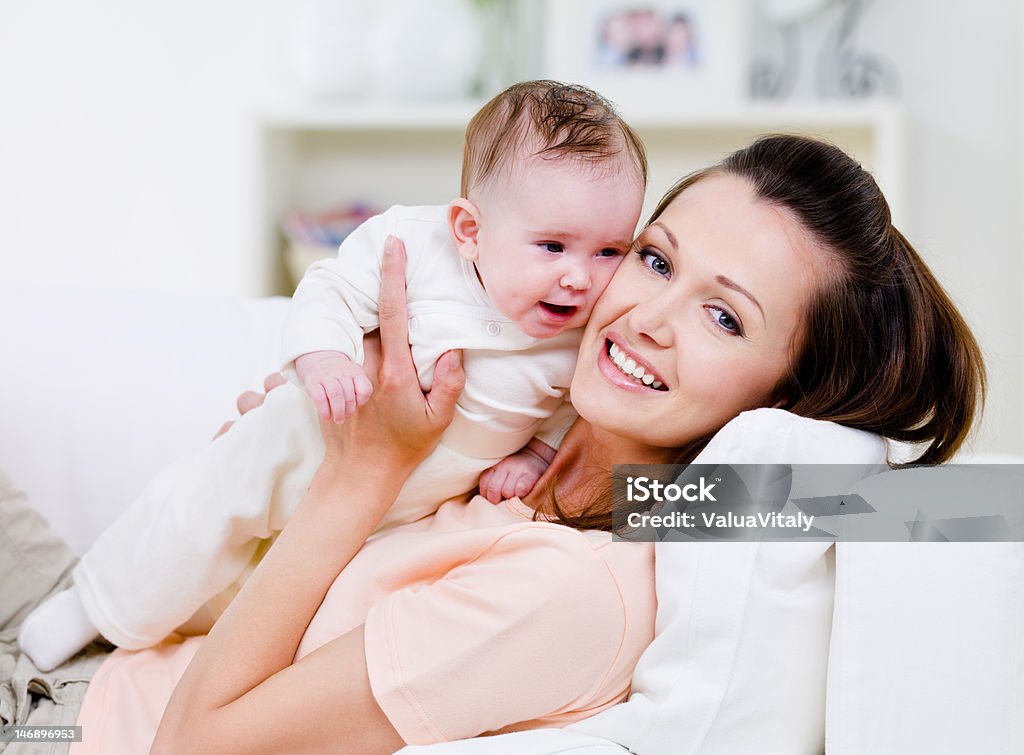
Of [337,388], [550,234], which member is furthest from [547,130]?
[337,388]

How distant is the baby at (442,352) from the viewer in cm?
121

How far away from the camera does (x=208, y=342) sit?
1896 millimetres

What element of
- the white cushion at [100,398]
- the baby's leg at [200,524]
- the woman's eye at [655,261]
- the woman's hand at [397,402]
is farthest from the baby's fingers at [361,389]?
the white cushion at [100,398]

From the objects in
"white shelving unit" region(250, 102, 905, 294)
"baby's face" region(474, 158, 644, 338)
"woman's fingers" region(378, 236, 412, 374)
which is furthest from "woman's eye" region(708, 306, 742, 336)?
"white shelving unit" region(250, 102, 905, 294)

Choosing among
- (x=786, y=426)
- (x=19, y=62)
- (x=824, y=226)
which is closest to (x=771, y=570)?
(x=786, y=426)

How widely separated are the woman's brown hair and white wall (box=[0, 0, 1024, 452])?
2180mm

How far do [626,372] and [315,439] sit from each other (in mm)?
430

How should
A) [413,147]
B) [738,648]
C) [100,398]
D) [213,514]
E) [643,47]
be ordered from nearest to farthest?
1. [738,648]
2. [213,514]
3. [100,398]
4. [643,47]
5. [413,147]

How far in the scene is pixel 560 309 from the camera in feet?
4.18

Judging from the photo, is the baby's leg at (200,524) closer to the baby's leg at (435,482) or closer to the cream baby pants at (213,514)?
the cream baby pants at (213,514)

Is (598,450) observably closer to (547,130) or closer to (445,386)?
(445,386)

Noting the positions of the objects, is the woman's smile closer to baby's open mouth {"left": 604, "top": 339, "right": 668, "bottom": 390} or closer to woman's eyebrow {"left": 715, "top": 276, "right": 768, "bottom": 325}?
baby's open mouth {"left": 604, "top": 339, "right": 668, "bottom": 390}

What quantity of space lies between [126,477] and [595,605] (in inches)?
41.2

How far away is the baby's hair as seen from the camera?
121 cm
